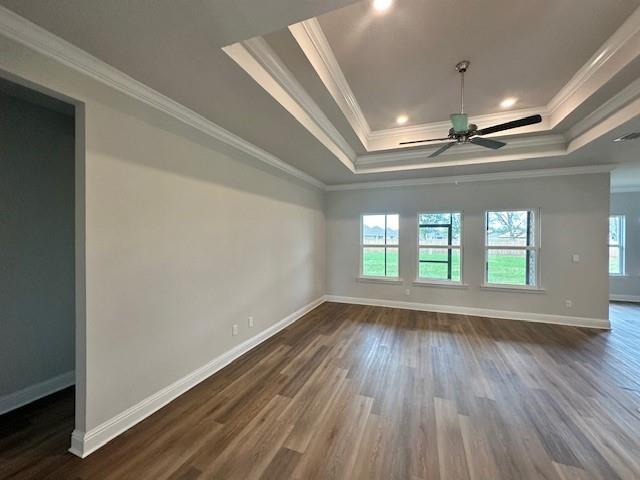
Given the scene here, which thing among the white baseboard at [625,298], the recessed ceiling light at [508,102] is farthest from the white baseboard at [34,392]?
the white baseboard at [625,298]

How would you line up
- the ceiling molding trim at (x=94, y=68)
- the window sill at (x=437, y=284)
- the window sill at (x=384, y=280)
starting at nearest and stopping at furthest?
the ceiling molding trim at (x=94, y=68) < the window sill at (x=437, y=284) < the window sill at (x=384, y=280)

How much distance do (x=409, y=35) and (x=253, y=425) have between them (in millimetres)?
3469

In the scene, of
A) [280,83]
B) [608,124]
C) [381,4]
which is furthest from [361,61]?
[608,124]

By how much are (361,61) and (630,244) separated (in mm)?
8190

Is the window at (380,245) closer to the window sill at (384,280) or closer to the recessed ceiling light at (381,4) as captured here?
the window sill at (384,280)

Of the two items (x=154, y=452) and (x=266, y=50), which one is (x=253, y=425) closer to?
(x=154, y=452)

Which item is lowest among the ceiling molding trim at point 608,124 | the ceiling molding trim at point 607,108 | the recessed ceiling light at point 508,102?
the ceiling molding trim at point 608,124

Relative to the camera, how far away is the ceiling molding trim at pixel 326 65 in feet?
6.43

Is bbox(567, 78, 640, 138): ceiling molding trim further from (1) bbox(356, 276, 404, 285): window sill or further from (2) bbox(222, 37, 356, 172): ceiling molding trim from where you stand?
(1) bbox(356, 276, 404, 285): window sill

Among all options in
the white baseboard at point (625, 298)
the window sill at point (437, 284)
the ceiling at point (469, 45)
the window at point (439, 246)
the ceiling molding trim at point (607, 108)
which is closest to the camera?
the ceiling at point (469, 45)

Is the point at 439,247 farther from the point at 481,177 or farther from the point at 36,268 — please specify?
the point at 36,268

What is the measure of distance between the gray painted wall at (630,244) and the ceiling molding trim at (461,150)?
4.42 meters

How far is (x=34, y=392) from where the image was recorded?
2.33 m

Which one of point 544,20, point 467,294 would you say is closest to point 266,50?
point 544,20
